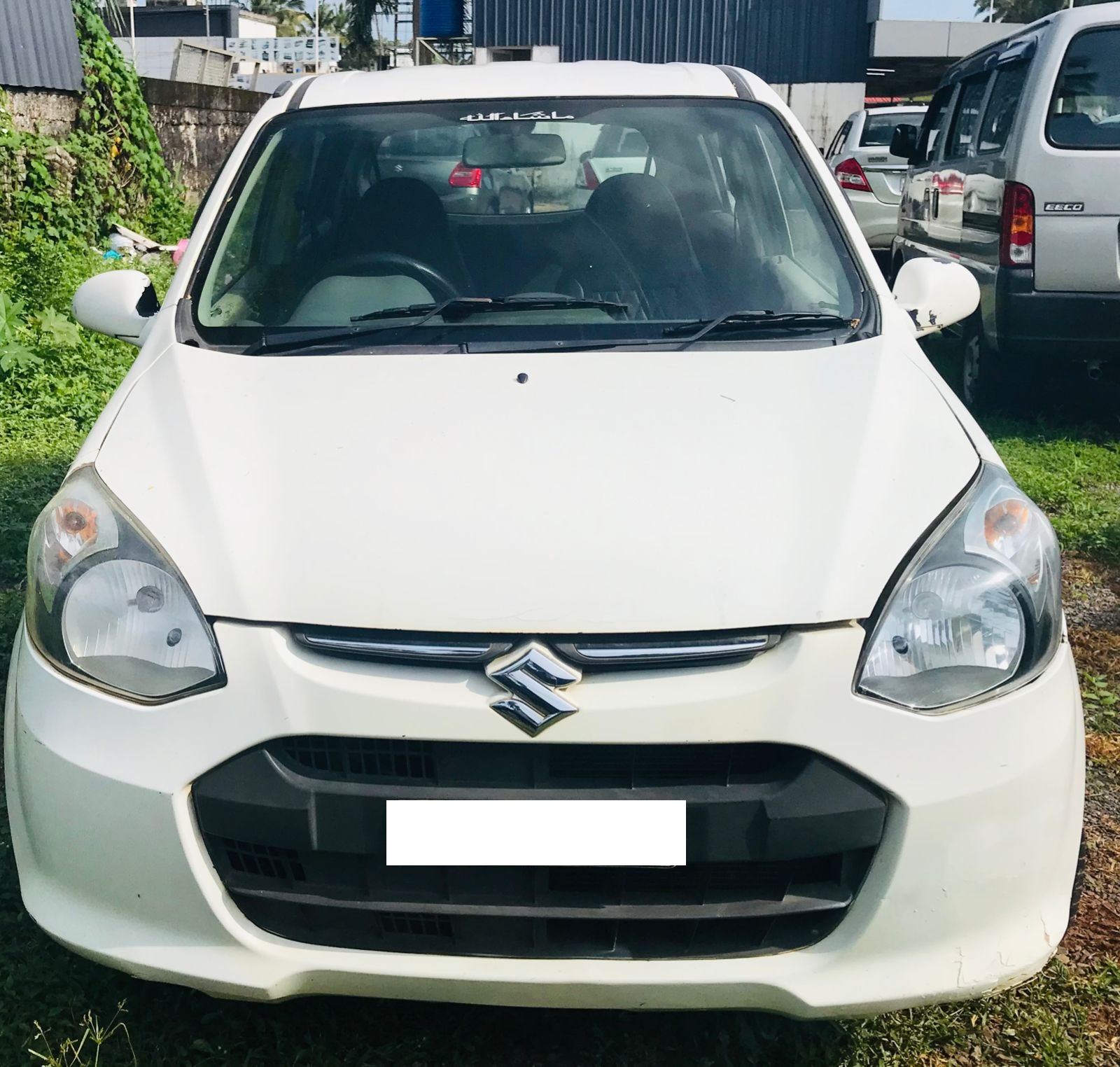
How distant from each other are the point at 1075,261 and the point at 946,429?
386cm

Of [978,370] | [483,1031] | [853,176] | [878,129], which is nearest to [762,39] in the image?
[878,129]

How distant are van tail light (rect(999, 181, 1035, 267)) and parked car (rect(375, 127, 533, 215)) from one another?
3262 millimetres

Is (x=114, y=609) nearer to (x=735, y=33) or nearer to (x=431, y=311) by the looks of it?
(x=431, y=311)

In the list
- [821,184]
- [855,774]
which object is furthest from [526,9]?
[855,774]

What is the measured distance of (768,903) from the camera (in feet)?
5.95

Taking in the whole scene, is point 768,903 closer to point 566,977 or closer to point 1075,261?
point 566,977

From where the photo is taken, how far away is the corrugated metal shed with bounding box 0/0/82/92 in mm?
9570

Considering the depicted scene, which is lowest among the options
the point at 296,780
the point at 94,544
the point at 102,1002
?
the point at 102,1002

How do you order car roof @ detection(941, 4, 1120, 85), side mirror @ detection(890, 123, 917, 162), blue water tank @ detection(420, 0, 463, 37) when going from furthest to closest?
1. blue water tank @ detection(420, 0, 463, 37)
2. side mirror @ detection(890, 123, 917, 162)
3. car roof @ detection(941, 4, 1120, 85)

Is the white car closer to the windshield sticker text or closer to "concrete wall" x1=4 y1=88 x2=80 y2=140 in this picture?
the windshield sticker text

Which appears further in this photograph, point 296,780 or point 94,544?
point 94,544

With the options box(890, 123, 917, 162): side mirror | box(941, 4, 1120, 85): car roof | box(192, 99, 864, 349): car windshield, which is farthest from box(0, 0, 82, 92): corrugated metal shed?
box(192, 99, 864, 349): car windshield

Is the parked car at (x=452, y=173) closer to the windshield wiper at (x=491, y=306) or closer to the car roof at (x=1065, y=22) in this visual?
the windshield wiper at (x=491, y=306)

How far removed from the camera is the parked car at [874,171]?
1166 cm
